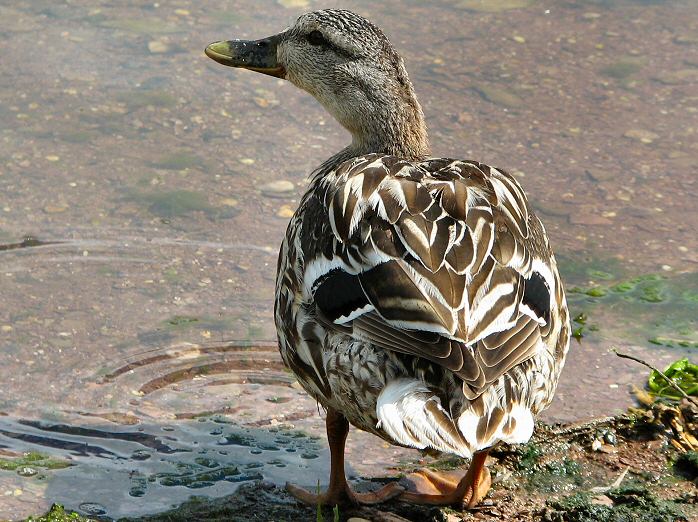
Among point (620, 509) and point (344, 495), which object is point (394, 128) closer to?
point (344, 495)

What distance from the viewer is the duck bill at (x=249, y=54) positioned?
6117mm

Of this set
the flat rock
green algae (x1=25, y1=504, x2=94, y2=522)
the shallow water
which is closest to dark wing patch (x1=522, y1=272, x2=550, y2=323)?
the shallow water

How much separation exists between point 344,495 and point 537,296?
1.35m

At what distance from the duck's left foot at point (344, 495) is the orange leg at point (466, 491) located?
7cm

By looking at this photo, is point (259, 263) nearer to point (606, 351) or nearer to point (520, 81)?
point (606, 351)

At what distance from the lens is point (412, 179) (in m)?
4.33

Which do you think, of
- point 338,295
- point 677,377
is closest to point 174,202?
point 338,295

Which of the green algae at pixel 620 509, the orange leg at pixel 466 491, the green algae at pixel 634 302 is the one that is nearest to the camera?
the green algae at pixel 620 509

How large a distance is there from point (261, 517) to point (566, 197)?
393 centimetres

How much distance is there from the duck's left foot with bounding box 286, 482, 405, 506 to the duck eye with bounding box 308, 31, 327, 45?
2.51 meters

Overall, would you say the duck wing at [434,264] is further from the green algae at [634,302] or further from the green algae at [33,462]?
the green algae at [634,302]

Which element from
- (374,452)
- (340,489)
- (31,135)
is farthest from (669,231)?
(31,135)

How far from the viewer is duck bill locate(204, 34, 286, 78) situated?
20.1 feet

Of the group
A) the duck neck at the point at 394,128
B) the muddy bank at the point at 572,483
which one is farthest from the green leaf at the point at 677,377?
the duck neck at the point at 394,128
